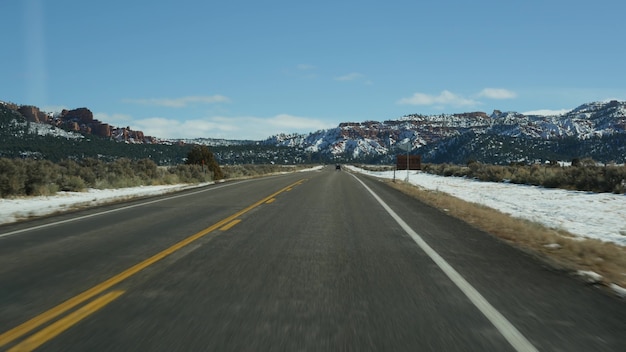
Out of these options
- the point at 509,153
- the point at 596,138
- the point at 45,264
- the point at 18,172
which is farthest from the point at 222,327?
the point at 596,138

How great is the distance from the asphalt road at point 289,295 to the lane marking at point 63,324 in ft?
0.05

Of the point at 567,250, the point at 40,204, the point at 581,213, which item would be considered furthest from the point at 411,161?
the point at 567,250

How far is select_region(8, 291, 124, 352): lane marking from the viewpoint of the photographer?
3420 millimetres

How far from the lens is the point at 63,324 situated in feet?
12.7

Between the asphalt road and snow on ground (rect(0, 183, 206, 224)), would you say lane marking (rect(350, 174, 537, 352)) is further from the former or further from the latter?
snow on ground (rect(0, 183, 206, 224))

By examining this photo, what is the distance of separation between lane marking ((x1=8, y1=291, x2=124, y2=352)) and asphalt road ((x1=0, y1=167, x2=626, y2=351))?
16mm

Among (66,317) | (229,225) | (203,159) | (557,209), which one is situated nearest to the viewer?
(66,317)

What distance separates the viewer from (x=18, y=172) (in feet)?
58.5

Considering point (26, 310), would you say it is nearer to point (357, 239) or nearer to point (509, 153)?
point (357, 239)

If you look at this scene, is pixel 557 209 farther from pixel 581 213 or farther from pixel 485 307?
pixel 485 307

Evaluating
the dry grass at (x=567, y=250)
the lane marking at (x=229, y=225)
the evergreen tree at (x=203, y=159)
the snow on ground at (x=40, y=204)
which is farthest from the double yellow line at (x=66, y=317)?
the evergreen tree at (x=203, y=159)

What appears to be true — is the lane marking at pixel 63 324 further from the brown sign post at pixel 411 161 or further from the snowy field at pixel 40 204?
the brown sign post at pixel 411 161

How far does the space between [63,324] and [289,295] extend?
6.82ft

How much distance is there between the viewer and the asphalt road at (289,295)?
3598 millimetres
